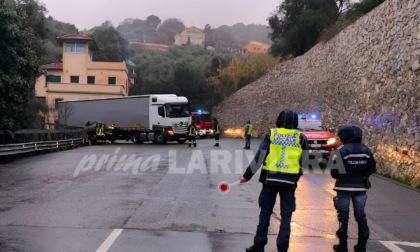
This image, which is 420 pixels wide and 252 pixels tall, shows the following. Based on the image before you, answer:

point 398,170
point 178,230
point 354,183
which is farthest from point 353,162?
point 398,170

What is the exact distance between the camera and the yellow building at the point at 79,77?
59.5 metres

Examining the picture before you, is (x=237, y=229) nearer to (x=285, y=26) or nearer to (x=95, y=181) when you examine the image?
(x=95, y=181)

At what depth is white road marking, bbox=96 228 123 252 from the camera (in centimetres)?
651

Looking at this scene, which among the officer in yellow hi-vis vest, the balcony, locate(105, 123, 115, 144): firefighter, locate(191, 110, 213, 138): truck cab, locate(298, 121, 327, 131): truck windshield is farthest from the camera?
the balcony

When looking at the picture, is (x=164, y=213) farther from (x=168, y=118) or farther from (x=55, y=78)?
(x=55, y=78)

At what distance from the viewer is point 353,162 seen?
7055mm

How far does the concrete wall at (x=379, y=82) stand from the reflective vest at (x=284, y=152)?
395 inches

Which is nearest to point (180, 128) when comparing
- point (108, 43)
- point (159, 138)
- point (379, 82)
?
point (159, 138)

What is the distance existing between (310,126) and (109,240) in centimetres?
1627

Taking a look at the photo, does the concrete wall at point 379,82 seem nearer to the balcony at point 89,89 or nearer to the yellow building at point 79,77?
the balcony at point 89,89

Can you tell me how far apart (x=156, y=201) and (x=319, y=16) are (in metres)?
39.3

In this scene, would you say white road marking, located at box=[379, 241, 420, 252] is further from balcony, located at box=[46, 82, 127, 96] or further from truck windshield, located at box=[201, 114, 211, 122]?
balcony, located at box=[46, 82, 127, 96]

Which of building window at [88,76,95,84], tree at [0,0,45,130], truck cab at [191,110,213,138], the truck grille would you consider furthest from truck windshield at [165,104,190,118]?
building window at [88,76,95,84]

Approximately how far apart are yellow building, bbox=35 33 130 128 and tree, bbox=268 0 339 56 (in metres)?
21.0
